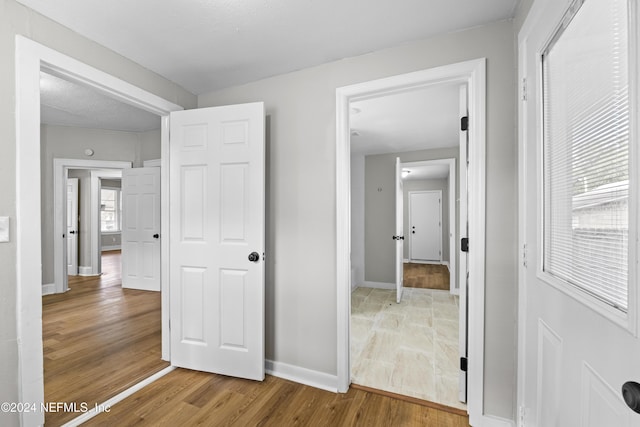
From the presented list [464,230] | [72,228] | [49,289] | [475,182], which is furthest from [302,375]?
[72,228]

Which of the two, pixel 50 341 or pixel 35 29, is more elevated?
pixel 35 29

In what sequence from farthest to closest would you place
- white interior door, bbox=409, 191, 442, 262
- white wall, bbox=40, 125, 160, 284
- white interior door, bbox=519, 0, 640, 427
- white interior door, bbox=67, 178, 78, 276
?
white interior door, bbox=409, 191, 442, 262
white interior door, bbox=67, 178, 78, 276
white wall, bbox=40, 125, 160, 284
white interior door, bbox=519, 0, 640, 427

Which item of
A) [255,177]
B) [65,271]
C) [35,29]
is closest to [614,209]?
[255,177]

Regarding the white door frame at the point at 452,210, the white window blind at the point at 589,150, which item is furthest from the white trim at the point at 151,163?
the white window blind at the point at 589,150

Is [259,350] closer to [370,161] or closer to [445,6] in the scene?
[445,6]

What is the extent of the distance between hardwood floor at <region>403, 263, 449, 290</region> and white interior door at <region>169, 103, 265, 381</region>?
3.74 meters

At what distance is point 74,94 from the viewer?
3.06 meters

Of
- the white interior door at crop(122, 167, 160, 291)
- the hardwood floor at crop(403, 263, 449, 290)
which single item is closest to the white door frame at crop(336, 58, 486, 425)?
the hardwood floor at crop(403, 263, 449, 290)

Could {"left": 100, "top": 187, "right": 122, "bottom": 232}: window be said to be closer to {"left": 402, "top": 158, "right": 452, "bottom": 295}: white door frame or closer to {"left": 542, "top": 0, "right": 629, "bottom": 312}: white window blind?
{"left": 402, "top": 158, "right": 452, "bottom": 295}: white door frame

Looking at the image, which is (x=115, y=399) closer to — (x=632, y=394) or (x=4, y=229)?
(x=4, y=229)

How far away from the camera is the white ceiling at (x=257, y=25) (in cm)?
149

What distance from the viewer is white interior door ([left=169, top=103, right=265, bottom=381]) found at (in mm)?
2082

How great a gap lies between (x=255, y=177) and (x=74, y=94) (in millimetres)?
2587

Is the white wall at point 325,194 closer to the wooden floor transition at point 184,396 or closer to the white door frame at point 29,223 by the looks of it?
the wooden floor transition at point 184,396
